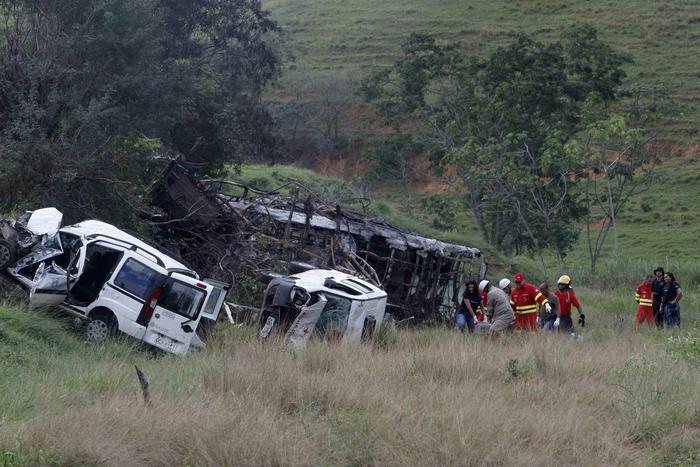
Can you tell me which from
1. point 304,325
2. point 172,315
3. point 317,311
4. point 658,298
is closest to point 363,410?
point 304,325

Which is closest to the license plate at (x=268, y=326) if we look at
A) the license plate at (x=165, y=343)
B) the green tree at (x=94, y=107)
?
the license plate at (x=165, y=343)

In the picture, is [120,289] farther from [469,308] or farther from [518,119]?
[518,119]

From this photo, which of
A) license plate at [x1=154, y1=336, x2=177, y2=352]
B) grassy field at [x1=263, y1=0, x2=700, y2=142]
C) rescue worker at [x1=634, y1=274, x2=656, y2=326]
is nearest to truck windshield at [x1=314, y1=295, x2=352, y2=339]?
license plate at [x1=154, y1=336, x2=177, y2=352]

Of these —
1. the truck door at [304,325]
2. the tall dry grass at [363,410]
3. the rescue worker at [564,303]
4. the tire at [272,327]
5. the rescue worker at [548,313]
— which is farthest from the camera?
the rescue worker at [548,313]

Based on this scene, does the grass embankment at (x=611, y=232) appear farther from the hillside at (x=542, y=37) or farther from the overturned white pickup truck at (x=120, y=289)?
the overturned white pickup truck at (x=120, y=289)

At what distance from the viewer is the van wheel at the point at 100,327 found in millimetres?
13039

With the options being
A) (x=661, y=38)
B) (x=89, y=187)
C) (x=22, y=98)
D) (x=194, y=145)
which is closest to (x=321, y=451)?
(x=89, y=187)

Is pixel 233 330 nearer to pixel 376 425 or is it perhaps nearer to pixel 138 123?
pixel 376 425

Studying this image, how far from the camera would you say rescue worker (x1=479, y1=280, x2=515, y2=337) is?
51.1 ft

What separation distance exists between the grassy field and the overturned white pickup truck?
144 ft

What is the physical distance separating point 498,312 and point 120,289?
636cm

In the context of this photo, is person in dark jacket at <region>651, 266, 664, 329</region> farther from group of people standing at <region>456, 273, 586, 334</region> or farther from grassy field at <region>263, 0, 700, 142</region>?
grassy field at <region>263, 0, 700, 142</region>

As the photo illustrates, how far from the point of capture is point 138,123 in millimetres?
21969

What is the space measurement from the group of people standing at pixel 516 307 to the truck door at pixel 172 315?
5.21 m
